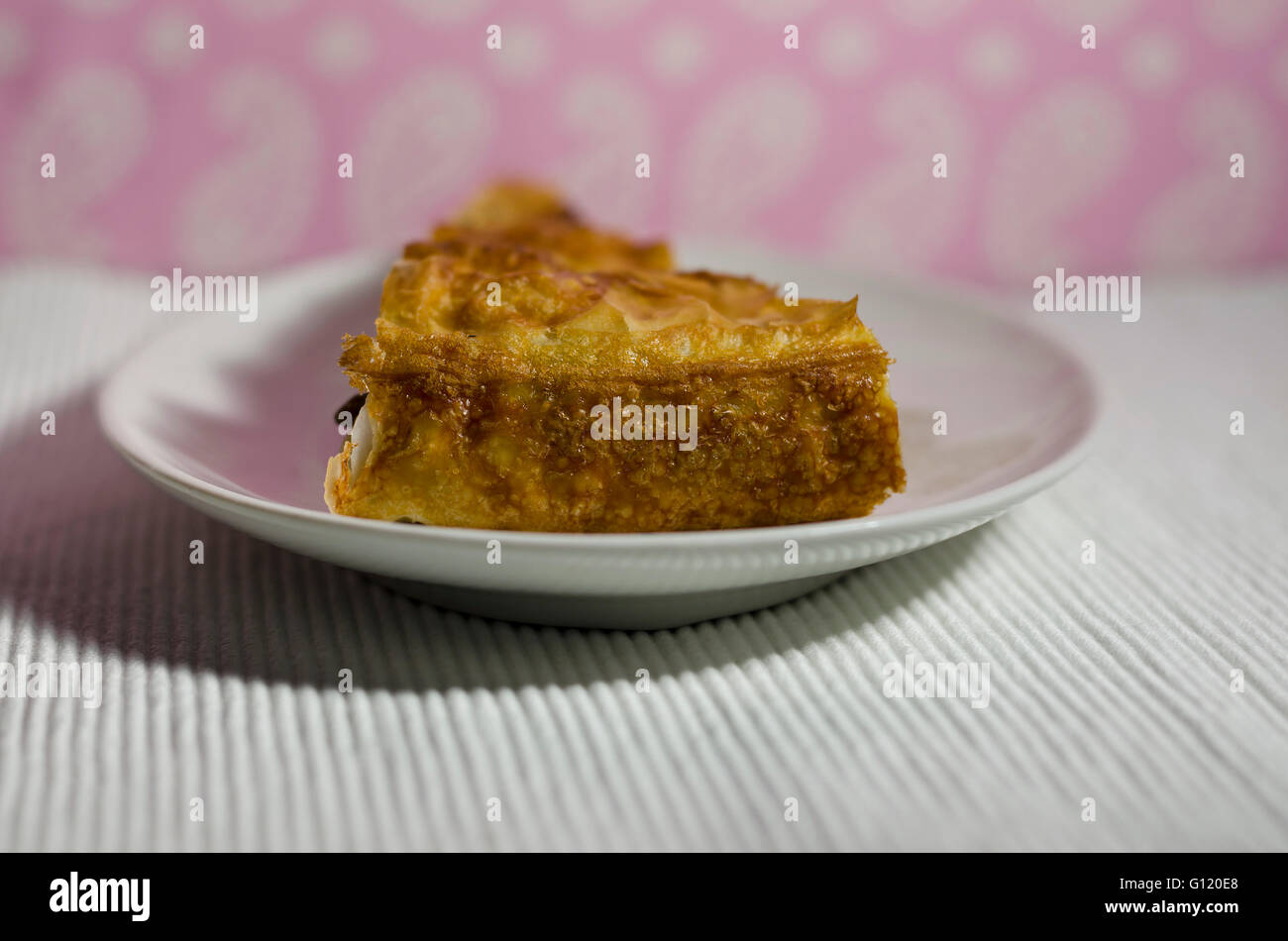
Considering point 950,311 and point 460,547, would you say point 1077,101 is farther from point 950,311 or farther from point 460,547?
point 460,547

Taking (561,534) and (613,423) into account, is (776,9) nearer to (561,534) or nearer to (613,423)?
(613,423)

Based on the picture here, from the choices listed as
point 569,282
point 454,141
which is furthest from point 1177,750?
point 454,141

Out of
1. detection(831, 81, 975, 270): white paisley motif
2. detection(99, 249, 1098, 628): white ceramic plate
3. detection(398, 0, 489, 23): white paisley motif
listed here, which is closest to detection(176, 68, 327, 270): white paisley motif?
detection(398, 0, 489, 23): white paisley motif

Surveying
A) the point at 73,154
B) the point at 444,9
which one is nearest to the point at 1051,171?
the point at 444,9

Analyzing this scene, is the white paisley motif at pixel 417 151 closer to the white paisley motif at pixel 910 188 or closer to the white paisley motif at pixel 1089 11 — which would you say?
the white paisley motif at pixel 910 188

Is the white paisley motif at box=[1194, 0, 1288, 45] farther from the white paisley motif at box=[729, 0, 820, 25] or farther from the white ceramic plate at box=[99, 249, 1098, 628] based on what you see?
the white ceramic plate at box=[99, 249, 1098, 628]
